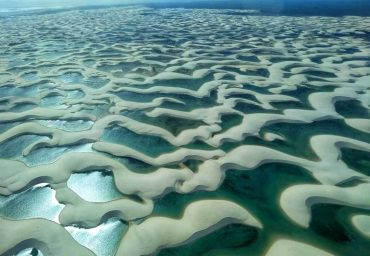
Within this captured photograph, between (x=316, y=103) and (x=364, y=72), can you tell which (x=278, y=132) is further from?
(x=364, y=72)

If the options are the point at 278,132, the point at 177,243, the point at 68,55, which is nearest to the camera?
the point at 177,243

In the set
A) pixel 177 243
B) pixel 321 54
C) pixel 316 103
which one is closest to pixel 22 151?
pixel 177 243

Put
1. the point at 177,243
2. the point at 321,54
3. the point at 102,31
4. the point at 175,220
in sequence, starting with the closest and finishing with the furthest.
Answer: the point at 177,243
the point at 175,220
the point at 321,54
the point at 102,31

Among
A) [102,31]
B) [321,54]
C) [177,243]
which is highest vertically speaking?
[177,243]

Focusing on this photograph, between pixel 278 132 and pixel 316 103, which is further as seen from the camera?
pixel 316 103

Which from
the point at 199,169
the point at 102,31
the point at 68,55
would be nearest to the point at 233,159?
the point at 199,169

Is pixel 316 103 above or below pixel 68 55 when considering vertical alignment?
above

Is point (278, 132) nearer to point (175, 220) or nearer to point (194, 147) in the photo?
point (194, 147)
